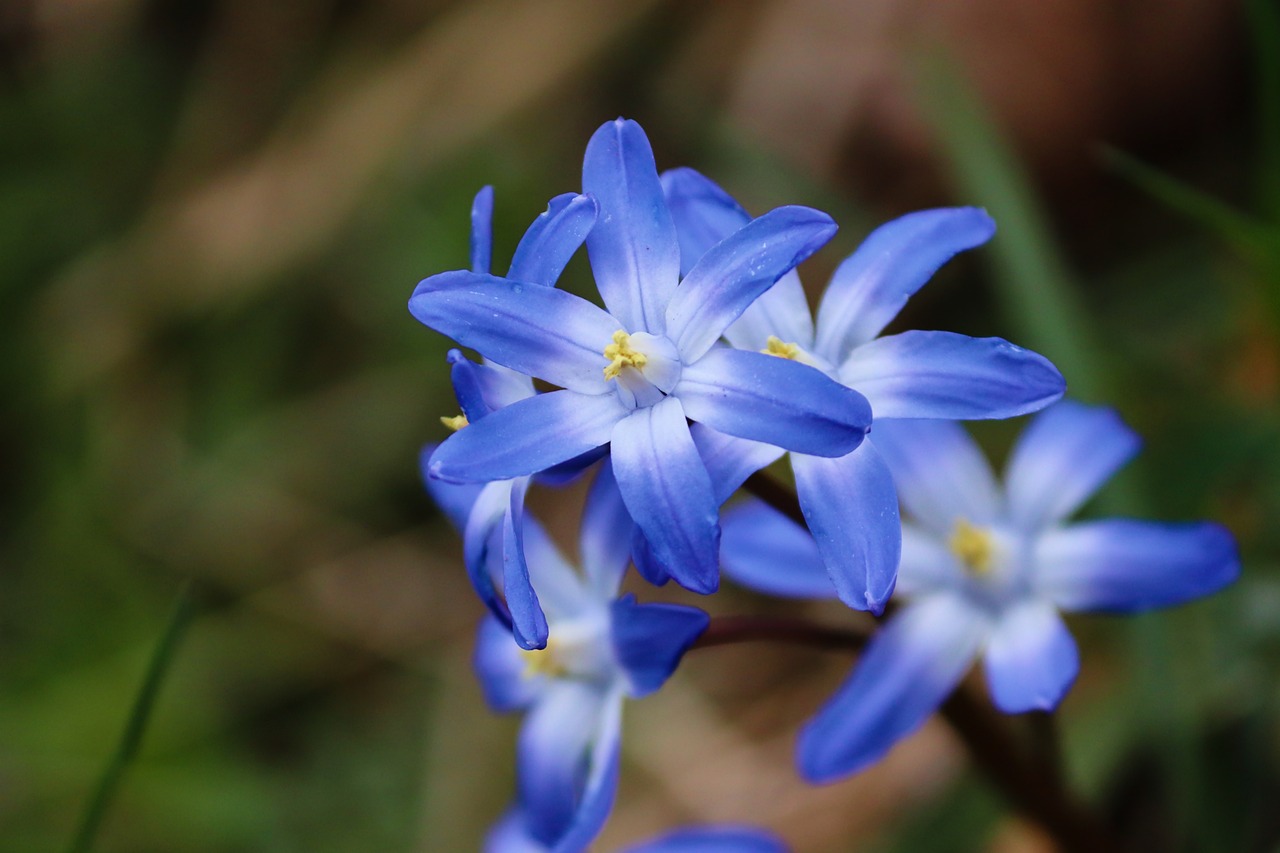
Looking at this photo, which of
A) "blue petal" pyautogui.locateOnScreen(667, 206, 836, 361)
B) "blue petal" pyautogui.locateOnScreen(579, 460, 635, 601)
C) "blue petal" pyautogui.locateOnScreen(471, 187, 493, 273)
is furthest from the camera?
"blue petal" pyautogui.locateOnScreen(579, 460, 635, 601)

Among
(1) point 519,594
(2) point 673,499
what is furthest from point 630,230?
(1) point 519,594

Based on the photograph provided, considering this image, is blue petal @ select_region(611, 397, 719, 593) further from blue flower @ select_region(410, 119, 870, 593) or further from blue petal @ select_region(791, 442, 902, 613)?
blue petal @ select_region(791, 442, 902, 613)

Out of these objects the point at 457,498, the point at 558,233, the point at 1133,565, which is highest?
the point at 558,233

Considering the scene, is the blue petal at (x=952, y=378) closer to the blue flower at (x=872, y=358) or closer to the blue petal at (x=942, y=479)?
the blue flower at (x=872, y=358)

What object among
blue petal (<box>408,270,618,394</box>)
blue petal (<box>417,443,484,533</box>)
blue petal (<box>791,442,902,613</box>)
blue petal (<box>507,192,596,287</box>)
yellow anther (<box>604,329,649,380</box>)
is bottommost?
blue petal (<box>417,443,484,533</box>)

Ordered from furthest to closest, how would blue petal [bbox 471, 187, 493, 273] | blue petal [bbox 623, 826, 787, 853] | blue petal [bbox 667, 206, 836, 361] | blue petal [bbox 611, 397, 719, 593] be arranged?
1. blue petal [bbox 623, 826, 787, 853]
2. blue petal [bbox 471, 187, 493, 273]
3. blue petal [bbox 667, 206, 836, 361]
4. blue petal [bbox 611, 397, 719, 593]

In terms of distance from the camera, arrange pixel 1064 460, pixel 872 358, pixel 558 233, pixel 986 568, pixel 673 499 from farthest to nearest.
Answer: pixel 1064 460 → pixel 986 568 → pixel 872 358 → pixel 558 233 → pixel 673 499

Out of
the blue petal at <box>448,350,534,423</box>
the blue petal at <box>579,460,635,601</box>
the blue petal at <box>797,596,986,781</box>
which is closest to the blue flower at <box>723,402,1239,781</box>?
the blue petal at <box>797,596,986,781</box>

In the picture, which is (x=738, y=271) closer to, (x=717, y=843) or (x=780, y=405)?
(x=780, y=405)
